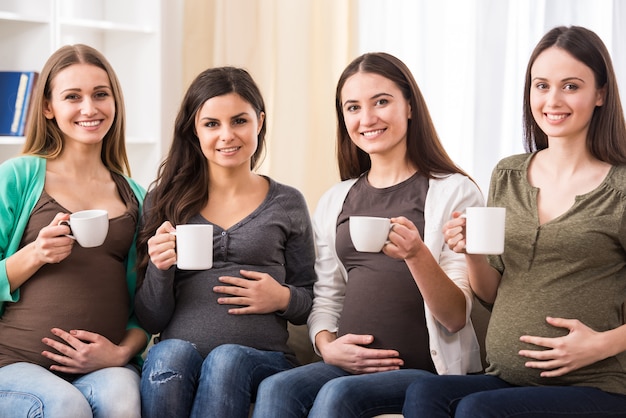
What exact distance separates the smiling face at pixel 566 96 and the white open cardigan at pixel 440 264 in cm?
31

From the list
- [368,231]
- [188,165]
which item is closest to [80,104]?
[188,165]

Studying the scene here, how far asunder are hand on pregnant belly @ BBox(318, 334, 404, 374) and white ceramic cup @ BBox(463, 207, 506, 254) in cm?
42

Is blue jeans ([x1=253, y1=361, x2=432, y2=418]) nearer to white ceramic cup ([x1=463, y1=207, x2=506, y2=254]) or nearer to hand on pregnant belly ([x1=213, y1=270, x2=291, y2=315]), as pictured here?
hand on pregnant belly ([x1=213, y1=270, x2=291, y2=315])

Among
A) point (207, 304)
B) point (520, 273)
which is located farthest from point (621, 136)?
point (207, 304)

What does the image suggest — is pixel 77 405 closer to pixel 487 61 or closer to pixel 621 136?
pixel 621 136

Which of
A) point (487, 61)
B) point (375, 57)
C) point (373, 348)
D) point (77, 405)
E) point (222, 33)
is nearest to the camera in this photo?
point (77, 405)

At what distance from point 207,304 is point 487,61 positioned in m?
1.74

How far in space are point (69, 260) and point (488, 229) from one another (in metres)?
1.03

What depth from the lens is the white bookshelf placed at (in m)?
3.29

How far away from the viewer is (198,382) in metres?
2.02

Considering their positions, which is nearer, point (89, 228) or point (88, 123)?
point (89, 228)

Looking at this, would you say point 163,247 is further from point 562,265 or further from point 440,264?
point 562,265

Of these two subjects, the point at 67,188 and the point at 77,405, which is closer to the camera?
the point at 77,405

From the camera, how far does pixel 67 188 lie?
7.22 ft
